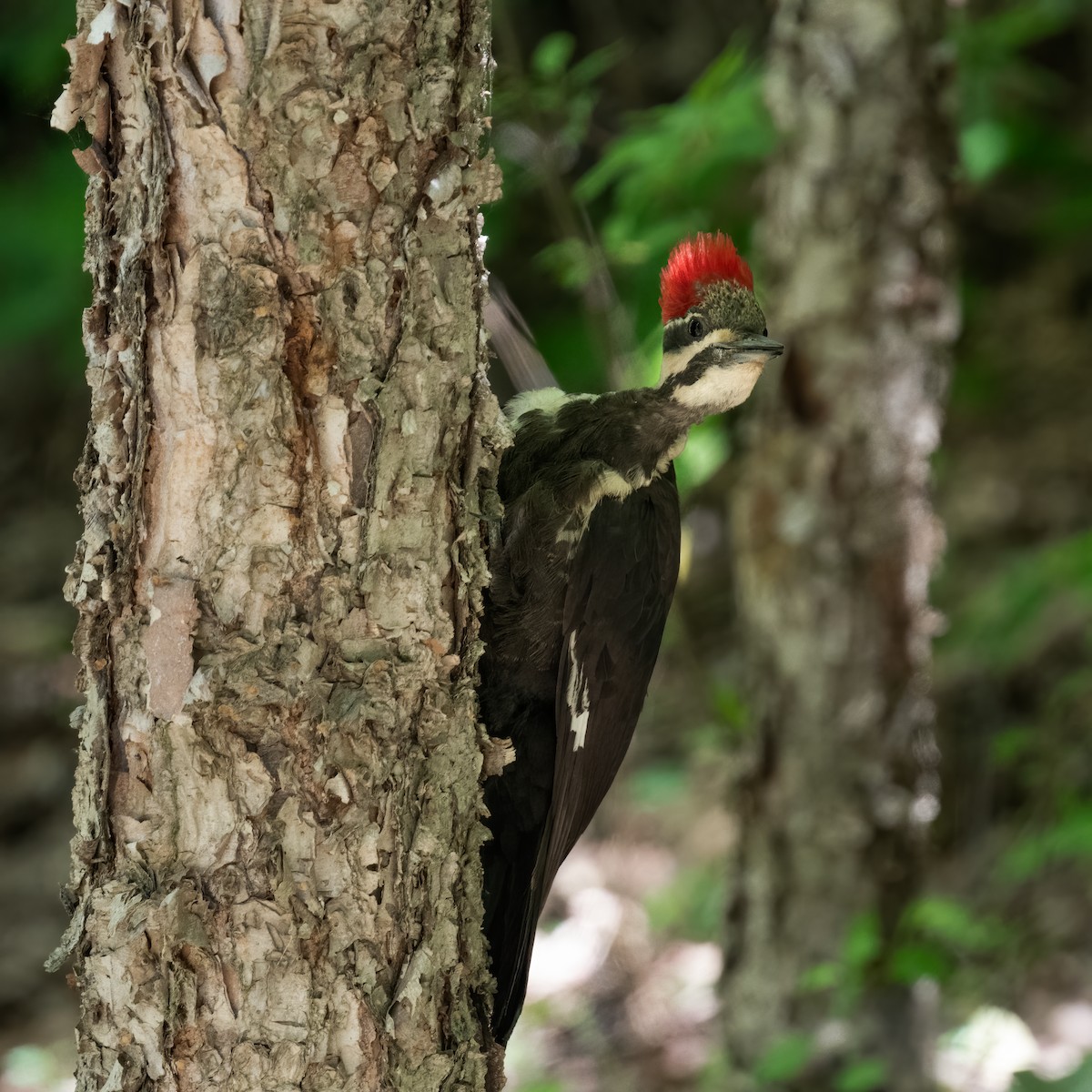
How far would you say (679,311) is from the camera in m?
1.88

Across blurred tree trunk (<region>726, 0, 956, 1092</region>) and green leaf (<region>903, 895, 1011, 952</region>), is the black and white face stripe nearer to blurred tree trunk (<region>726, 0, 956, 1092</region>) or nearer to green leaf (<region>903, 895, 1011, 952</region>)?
blurred tree trunk (<region>726, 0, 956, 1092</region>)

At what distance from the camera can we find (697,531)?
534 cm

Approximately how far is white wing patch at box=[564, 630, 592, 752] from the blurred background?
2.62 ft

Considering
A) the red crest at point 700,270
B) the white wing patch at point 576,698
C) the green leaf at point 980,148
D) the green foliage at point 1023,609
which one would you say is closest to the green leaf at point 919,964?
the green foliage at point 1023,609

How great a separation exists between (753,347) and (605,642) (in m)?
0.51

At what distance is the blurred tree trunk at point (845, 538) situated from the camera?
274 centimetres

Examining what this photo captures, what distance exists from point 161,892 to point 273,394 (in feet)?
1.70

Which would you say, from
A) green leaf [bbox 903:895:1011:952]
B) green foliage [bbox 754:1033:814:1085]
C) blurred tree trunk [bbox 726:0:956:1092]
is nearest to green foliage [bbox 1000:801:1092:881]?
green leaf [bbox 903:895:1011:952]

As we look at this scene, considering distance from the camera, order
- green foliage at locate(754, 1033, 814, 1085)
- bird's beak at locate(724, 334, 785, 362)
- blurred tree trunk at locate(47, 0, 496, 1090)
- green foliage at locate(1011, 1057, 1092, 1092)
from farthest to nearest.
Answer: green foliage at locate(754, 1033, 814, 1085), bird's beak at locate(724, 334, 785, 362), green foliage at locate(1011, 1057, 1092, 1092), blurred tree trunk at locate(47, 0, 496, 1090)

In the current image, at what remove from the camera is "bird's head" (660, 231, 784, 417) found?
1.81 meters

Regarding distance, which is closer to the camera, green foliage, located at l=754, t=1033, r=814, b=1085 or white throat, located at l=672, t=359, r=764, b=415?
white throat, located at l=672, t=359, r=764, b=415

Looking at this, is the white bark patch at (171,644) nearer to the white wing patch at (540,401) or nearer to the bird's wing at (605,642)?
the bird's wing at (605,642)

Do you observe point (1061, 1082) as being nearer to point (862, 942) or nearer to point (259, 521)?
point (862, 942)

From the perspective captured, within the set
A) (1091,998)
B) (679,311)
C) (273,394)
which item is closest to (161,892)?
(273,394)
